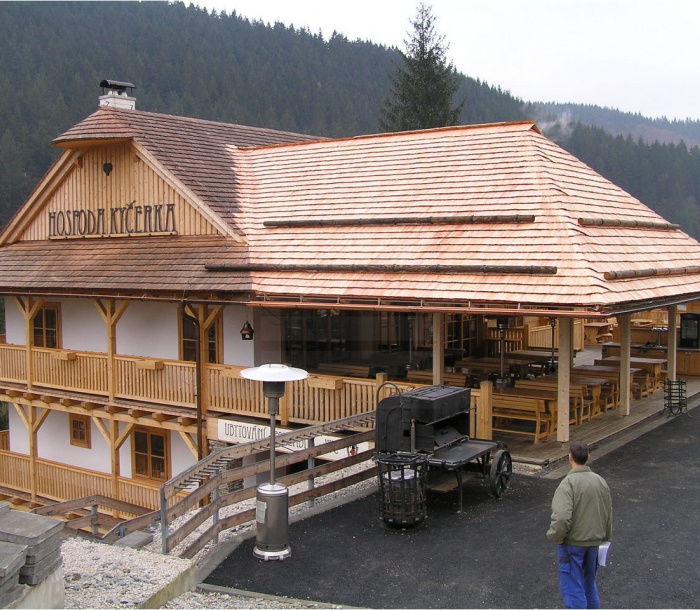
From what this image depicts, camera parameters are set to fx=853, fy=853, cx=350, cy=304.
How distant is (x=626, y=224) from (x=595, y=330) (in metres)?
12.6

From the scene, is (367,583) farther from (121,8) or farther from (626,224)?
(121,8)

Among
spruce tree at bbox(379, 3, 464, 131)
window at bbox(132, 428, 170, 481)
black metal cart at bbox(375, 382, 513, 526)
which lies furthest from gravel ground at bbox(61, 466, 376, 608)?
spruce tree at bbox(379, 3, 464, 131)

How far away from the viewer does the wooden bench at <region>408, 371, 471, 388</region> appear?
49.0ft

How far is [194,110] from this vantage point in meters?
84.8

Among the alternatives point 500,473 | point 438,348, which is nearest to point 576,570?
point 500,473

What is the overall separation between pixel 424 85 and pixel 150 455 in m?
32.7

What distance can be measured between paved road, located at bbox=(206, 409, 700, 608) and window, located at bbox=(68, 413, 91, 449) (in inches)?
429

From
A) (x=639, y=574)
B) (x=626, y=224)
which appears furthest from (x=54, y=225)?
(x=639, y=574)

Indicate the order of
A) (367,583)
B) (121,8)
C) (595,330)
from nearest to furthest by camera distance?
(367,583), (595,330), (121,8)

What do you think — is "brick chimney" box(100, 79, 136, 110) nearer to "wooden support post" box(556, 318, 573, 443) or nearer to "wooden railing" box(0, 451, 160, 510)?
"wooden railing" box(0, 451, 160, 510)

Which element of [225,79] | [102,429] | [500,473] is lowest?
[102,429]

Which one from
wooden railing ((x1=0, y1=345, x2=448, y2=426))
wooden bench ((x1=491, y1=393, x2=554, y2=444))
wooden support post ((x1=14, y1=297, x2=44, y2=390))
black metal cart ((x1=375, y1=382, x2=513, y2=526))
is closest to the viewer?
black metal cart ((x1=375, y1=382, x2=513, y2=526))

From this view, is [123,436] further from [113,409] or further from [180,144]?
[180,144]

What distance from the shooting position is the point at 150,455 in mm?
18562
